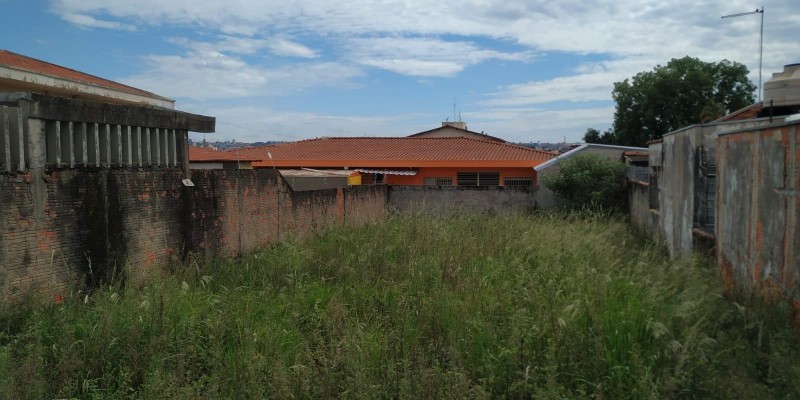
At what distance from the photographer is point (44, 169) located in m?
5.54

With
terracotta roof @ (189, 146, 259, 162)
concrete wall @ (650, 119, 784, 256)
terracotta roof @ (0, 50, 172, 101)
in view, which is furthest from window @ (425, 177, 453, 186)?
terracotta roof @ (0, 50, 172, 101)

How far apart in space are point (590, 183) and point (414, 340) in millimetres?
12477

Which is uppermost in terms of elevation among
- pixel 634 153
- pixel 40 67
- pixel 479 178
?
pixel 40 67

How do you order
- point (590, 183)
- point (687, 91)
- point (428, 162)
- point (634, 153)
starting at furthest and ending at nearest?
1. point (687, 91)
2. point (428, 162)
3. point (634, 153)
4. point (590, 183)

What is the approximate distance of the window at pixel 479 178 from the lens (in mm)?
21688

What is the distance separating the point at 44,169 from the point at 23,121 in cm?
48

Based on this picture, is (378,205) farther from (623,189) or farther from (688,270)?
(688,270)

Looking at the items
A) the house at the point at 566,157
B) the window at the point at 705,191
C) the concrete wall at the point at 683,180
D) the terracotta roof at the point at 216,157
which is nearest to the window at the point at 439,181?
the house at the point at 566,157

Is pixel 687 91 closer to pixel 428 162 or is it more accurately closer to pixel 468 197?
Result: pixel 428 162

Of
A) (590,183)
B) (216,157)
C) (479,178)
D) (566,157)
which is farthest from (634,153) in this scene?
(216,157)

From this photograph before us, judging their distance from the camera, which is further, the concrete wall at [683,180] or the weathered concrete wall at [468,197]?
the weathered concrete wall at [468,197]

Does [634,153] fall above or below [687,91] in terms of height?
below

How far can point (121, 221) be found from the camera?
256 inches

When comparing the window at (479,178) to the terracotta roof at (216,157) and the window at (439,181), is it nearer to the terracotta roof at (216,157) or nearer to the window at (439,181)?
Result: the window at (439,181)
